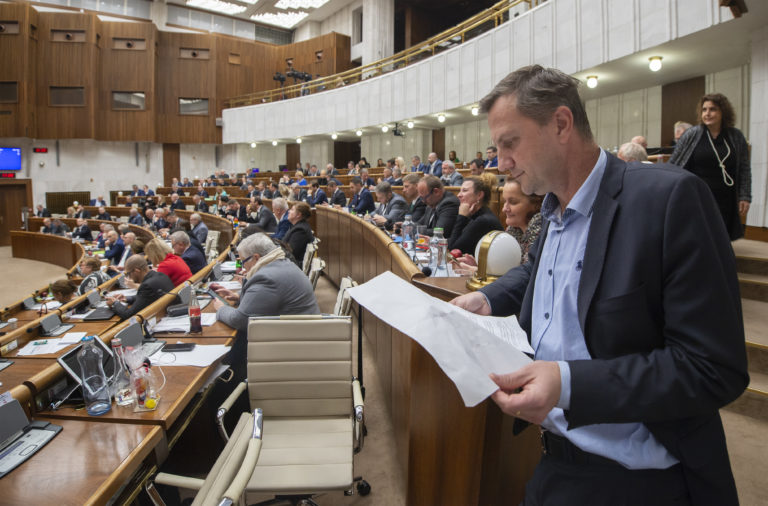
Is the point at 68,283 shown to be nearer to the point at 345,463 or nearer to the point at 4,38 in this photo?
the point at 345,463

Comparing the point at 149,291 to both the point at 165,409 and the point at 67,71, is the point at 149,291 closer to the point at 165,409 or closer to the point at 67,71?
the point at 165,409

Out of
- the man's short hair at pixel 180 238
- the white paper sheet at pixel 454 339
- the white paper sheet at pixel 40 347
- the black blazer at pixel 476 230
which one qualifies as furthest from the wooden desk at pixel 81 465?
the man's short hair at pixel 180 238

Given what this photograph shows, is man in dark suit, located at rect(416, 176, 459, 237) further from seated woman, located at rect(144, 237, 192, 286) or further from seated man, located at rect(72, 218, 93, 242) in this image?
seated man, located at rect(72, 218, 93, 242)

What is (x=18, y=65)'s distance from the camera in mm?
19047

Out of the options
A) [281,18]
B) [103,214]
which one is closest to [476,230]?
[103,214]

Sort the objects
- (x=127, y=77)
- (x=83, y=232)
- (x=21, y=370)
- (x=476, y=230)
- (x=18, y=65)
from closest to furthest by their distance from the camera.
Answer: (x=21, y=370) < (x=476, y=230) < (x=83, y=232) < (x=18, y=65) < (x=127, y=77)

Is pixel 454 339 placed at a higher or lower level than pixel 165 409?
higher

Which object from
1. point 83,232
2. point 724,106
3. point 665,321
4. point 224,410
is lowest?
point 224,410

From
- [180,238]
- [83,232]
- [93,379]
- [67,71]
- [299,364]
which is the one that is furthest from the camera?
[67,71]

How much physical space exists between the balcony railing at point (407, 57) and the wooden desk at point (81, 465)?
10.7 m

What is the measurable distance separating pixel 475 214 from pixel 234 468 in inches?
114

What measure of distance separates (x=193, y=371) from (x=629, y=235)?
2326 mm

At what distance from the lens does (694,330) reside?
78cm

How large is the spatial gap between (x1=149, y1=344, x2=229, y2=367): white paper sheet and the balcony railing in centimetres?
988
